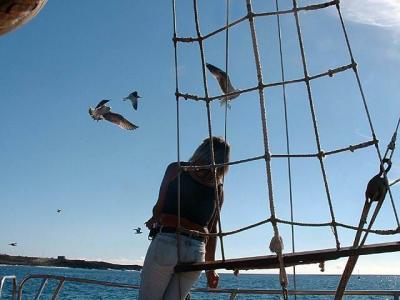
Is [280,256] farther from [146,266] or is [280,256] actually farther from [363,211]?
[146,266]

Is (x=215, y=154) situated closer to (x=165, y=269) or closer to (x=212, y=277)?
(x=165, y=269)

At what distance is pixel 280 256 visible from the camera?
2725 mm

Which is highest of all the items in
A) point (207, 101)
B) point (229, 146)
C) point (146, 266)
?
point (207, 101)

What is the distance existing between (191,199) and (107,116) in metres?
6.34

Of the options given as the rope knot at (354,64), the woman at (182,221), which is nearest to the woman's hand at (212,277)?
the woman at (182,221)

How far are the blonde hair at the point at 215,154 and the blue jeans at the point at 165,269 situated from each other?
1.55ft

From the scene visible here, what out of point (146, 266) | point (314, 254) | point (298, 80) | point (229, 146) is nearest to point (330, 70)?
point (298, 80)

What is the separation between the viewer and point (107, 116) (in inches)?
366

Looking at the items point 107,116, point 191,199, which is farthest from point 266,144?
point 107,116

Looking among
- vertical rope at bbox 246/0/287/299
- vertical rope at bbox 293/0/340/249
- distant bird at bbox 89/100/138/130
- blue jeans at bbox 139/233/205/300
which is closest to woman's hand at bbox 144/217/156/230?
blue jeans at bbox 139/233/205/300

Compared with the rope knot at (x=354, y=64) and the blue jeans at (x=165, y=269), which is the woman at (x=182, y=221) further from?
the rope knot at (x=354, y=64)

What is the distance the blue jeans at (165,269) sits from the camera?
305 centimetres

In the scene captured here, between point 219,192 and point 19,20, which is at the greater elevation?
point 219,192

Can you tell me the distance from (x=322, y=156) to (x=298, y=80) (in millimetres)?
535
